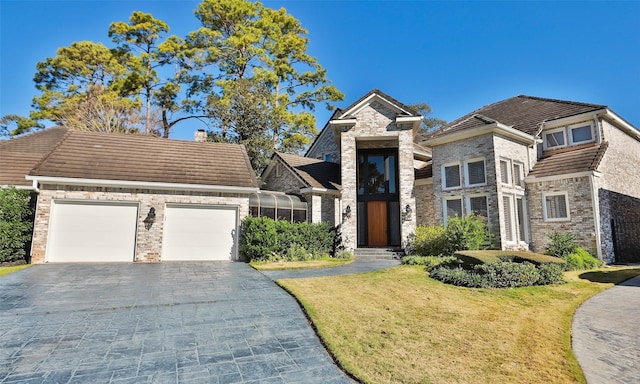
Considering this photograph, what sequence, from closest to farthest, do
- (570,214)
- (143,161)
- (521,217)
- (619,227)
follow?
(570,214), (143,161), (619,227), (521,217)

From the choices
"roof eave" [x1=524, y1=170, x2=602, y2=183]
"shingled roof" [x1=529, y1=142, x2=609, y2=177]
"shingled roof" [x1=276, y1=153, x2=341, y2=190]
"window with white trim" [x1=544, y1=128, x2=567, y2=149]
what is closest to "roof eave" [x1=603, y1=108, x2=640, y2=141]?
"shingled roof" [x1=529, y1=142, x2=609, y2=177]

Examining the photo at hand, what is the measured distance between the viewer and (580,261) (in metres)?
11.8

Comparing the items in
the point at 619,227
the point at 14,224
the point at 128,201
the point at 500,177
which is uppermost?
the point at 500,177

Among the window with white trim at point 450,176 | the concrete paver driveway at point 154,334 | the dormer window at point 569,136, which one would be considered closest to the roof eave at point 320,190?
the window with white trim at point 450,176

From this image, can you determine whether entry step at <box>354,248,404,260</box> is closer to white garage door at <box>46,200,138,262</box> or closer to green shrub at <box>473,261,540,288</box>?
green shrub at <box>473,261,540,288</box>

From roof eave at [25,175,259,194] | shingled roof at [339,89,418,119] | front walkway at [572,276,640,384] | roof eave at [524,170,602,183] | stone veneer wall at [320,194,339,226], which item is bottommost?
front walkway at [572,276,640,384]

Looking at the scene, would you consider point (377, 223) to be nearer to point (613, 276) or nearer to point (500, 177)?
point (500, 177)

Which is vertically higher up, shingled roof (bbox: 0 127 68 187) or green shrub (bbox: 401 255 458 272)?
shingled roof (bbox: 0 127 68 187)

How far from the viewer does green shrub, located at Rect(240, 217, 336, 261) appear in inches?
510

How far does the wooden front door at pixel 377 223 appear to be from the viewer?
1727 centimetres

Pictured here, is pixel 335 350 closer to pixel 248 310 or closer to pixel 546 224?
pixel 248 310

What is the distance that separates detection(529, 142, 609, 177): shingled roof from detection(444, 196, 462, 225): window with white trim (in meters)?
3.87

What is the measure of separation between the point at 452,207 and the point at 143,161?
1523cm

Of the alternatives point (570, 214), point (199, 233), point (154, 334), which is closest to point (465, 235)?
point (570, 214)
